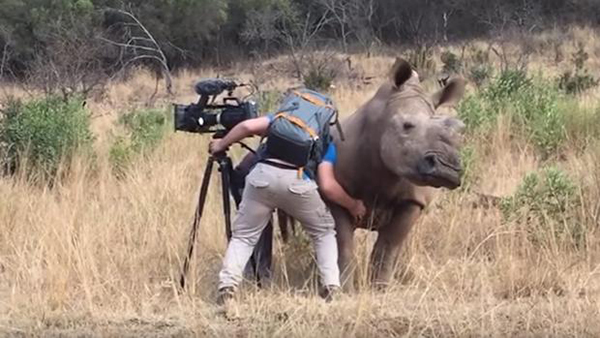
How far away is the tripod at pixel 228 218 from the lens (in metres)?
6.66

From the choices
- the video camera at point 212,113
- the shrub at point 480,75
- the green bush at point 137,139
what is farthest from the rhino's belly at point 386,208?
the shrub at point 480,75

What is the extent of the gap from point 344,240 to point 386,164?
1.94ft

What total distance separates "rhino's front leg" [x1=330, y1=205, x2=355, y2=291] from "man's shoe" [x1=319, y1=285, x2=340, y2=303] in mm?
266

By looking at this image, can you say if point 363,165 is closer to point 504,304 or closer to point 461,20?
point 504,304

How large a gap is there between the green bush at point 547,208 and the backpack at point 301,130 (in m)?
1.99

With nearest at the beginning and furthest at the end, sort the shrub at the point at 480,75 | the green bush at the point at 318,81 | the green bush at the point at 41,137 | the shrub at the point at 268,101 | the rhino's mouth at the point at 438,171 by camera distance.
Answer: the rhino's mouth at the point at 438,171 < the green bush at the point at 41,137 < the shrub at the point at 268,101 < the shrub at the point at 480,75 < the green bush at the point at 318,81

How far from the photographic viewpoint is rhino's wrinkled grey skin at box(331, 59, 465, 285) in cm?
629

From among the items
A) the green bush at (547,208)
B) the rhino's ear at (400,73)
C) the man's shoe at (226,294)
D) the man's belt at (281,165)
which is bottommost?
the man's shoe at (226,294)

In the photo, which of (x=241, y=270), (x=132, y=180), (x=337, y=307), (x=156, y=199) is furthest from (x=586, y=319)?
(x=132, y=180)

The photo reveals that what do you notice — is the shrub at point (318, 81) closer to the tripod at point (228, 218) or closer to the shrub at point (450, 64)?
the shrub at point (450, 64)

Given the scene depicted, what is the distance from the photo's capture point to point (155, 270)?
7.14m

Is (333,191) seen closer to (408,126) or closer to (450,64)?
(408,126)

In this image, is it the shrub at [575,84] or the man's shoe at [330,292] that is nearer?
the man's shoe at [330,292]

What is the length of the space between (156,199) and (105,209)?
429 millimetres
